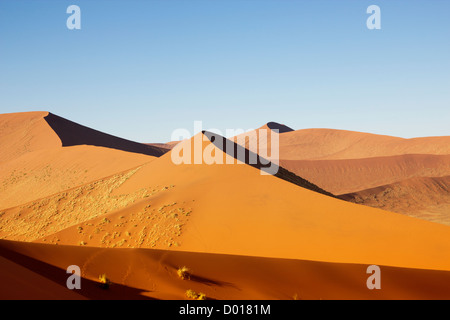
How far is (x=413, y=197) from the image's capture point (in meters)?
52.5

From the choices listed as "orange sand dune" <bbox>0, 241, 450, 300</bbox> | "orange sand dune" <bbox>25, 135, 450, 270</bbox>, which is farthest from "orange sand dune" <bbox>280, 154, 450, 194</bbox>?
"orange sand dune" <bbox>0, 241, 450, 300</bbox>

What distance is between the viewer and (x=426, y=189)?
180 ft

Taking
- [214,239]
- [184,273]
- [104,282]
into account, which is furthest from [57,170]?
[104,282]

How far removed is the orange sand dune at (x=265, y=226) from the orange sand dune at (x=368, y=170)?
166 ft

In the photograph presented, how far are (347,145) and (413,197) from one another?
65.8 m

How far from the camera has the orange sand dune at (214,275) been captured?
9.02m

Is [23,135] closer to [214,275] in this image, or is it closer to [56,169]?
[56,169]

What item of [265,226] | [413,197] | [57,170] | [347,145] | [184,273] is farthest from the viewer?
[347,145]

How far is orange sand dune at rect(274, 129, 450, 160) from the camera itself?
103m

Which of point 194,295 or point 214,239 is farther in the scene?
point 214,239

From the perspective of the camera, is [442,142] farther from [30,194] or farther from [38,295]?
[38,295]

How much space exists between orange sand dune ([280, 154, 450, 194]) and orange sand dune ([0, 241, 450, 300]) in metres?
58.9

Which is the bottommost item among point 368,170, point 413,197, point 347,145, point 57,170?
point 413,197

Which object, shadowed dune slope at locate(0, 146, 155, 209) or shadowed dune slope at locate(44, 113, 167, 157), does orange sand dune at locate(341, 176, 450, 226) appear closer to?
shadowed dune slope at locate(0, 146, 155, 209)
